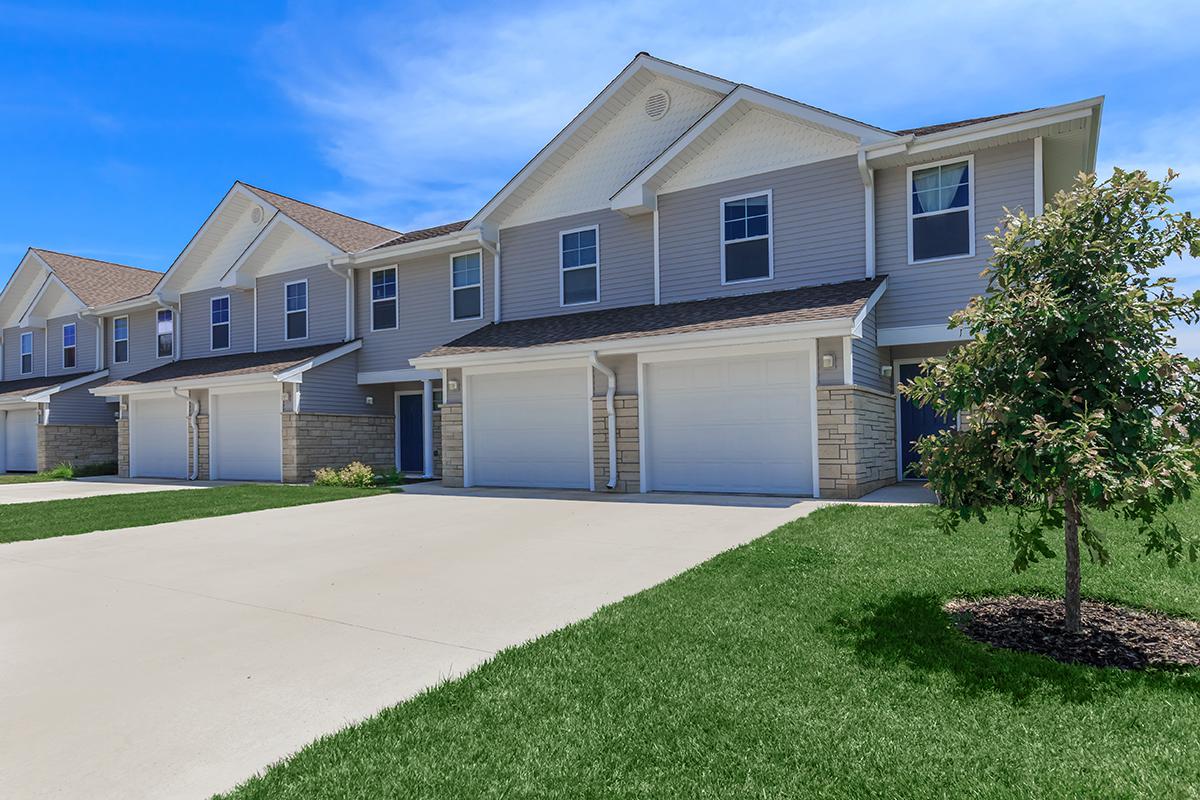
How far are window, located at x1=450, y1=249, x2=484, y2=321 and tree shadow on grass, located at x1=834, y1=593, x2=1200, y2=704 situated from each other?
1336 cm

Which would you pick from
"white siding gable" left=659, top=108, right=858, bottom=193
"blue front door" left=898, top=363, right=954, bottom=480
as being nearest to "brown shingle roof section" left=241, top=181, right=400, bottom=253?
"white siding gable" left=659, top=108, right=858, bottom=193

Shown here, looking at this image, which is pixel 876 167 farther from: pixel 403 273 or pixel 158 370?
pixel 158 370

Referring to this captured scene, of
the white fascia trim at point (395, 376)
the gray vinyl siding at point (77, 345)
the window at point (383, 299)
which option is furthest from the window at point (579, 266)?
the gray vinyl siding at point (77, 345)

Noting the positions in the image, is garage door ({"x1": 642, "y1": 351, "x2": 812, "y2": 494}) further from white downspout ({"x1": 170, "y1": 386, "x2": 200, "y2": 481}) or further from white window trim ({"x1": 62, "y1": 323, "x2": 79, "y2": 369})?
white window trim ({"x1": 62, "y1": 323, "x2": 79, "y2": 369})

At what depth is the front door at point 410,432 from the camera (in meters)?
18.8

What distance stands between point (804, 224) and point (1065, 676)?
10211mm

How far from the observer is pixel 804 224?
495 inches

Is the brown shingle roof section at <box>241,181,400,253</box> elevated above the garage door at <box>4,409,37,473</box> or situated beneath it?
elevated above

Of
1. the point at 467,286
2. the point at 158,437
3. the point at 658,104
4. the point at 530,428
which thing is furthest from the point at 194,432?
the point at 658,104

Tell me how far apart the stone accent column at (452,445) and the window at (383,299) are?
14.1 ft

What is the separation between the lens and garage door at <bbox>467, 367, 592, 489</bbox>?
13.4m

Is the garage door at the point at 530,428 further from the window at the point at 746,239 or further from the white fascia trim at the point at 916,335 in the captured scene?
the white fascia trim at the point at 916,335

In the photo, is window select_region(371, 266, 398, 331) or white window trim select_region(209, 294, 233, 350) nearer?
window select_region(371, 266, 398, 331)

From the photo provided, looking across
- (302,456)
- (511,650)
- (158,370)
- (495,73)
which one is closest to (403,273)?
(302,456)
